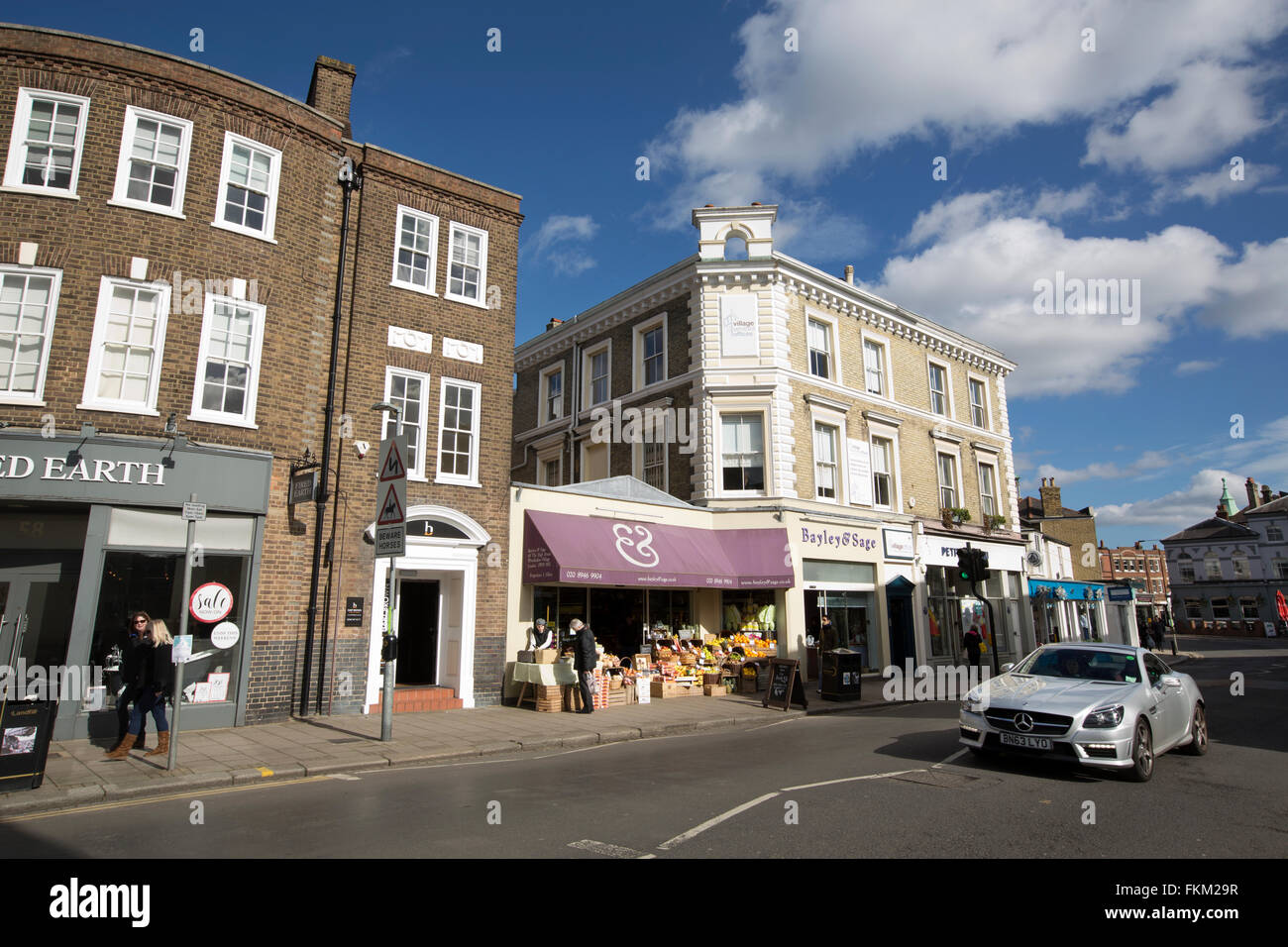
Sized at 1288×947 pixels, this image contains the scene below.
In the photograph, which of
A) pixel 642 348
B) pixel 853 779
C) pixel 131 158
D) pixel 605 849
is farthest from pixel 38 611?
pixel 642 348

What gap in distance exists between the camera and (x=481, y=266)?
52.8ft

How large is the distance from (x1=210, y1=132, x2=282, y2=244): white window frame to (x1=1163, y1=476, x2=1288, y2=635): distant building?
8108cm

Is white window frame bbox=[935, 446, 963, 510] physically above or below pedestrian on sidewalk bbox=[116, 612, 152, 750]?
above

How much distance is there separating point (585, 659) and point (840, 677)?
6.32m

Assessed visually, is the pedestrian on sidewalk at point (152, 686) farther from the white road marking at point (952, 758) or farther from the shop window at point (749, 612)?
the shop window at point (749, 612)

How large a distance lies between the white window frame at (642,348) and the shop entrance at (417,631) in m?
10.1

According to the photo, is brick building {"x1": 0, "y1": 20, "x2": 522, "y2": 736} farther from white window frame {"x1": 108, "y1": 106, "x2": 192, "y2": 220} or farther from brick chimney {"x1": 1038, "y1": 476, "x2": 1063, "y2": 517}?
brick chimney {"x1": 1038, "y1": 476, "x2": 1063, "y2": 517}

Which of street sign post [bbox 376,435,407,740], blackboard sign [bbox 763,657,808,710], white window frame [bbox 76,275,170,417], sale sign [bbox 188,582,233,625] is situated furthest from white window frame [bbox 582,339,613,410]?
sale sign [bbox 188,582,233,625]

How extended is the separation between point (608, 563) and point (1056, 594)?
24161 millimetres

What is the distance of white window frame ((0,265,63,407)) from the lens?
10984 millimetres

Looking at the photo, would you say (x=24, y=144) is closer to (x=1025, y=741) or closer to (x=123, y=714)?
(x=123, y=714)

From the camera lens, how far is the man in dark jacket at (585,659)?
14164 mm

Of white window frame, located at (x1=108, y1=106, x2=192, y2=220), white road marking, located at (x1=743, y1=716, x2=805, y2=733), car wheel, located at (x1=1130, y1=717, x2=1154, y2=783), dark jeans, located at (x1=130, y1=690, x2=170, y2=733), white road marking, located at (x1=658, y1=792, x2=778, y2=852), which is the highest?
white window frame, located at (x1=108, y1=106, x2=192, y2=220)

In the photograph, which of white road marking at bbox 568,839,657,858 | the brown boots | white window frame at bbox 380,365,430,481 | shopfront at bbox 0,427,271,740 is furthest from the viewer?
white window frame at bbox 380,365,430,481
